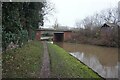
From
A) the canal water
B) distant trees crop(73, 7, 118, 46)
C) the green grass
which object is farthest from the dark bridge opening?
the green grass

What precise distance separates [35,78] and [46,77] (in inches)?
17.5

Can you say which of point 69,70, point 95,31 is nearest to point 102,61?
point 69,70

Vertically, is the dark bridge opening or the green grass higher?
the dark bridge opening

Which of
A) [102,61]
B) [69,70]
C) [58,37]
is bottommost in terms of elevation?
[102,61]

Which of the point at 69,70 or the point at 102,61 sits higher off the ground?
the point at 69,70

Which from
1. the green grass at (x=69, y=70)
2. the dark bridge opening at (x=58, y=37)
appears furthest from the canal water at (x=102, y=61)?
the dark bridge opening at (x=58, y=37)

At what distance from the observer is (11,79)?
6.39m

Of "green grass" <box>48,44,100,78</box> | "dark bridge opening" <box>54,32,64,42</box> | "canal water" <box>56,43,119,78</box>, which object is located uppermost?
"dark bridge opening" <box>54,32,64,42</box>

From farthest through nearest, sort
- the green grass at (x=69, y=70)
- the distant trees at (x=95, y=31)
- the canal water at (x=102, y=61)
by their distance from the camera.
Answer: the distant trees at (x=95, y=31) < the canal water at (x=102, y=61) < the green grass at (x=69, y=70)

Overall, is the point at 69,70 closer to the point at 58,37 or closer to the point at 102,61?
the point at 102,61

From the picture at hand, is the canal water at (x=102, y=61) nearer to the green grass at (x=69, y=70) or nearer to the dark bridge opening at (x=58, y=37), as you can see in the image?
the green grass at (x=69, y=70)

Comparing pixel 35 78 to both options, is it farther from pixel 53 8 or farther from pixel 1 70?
pixel 53 8

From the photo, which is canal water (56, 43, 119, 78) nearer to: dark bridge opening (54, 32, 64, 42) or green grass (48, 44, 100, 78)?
green grass (48, 44, 100, 78)

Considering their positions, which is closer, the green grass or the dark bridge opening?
the green grass
